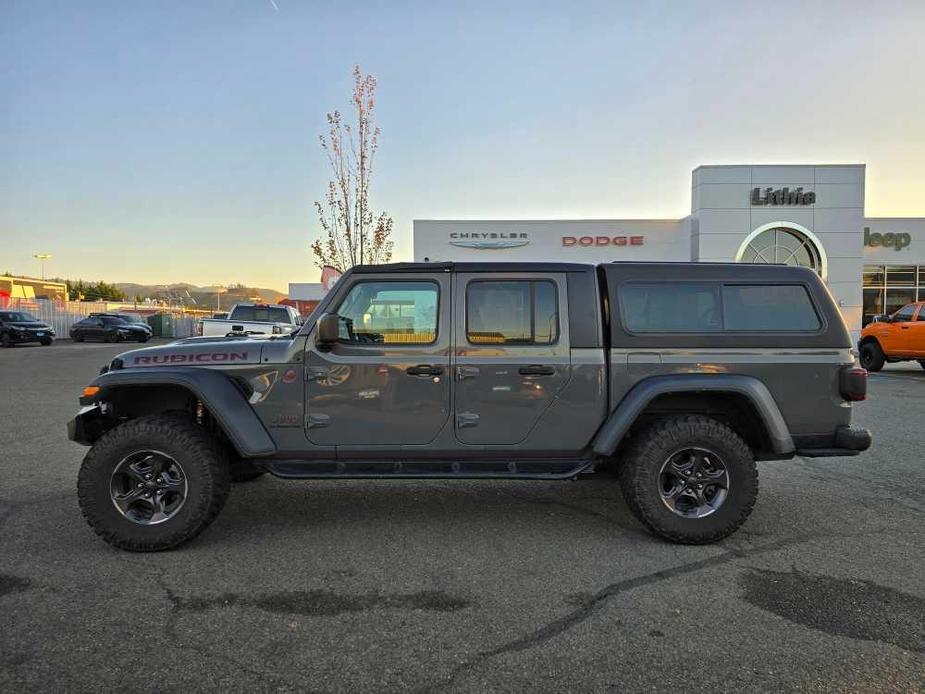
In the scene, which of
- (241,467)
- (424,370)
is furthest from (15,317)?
(424,370)

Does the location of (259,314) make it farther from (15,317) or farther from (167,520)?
(15,317)

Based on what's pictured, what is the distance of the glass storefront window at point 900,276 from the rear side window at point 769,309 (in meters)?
32.0

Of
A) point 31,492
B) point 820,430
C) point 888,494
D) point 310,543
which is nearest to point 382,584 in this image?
point 310,543

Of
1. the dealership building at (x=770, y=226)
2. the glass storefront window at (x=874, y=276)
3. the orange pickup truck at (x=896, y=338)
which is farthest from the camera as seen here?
the glass storefront window at (x=874, y=276)

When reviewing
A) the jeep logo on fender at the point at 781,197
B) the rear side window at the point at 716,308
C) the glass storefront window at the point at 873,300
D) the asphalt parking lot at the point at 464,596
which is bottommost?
the asphalt parking lot at the point at 464,596

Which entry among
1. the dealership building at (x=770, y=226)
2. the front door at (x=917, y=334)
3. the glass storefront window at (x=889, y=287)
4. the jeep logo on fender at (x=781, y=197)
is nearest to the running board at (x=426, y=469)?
the front door at (x=917, y=334)

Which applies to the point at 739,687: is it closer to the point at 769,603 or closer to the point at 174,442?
the point at 769,603

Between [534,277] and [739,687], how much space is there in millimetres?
2691

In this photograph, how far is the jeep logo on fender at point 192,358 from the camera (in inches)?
163

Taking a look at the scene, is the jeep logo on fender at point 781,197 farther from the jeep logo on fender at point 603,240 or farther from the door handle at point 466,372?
the door handle at point 466,372

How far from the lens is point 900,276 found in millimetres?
30266

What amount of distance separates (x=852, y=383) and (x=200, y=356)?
4.45m

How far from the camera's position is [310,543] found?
413cm

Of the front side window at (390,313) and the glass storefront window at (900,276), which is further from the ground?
the glass storefront window at (900,276)
